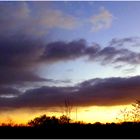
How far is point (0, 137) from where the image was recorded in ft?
49.8

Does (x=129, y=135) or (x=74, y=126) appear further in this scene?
(x=74, y=126)

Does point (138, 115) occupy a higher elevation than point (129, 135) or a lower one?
higher

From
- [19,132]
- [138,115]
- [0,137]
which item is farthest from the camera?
[138,115]

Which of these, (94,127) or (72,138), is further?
(94,127)

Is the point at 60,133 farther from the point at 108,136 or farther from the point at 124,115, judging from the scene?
the point at 124,115

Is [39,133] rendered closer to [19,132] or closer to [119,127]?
[19,132]

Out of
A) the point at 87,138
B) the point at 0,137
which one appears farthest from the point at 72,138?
the point at 0,137

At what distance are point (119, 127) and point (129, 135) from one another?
4.64 ft

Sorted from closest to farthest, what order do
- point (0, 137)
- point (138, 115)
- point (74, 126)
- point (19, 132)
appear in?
point (0, 137)
point (19, 132)
point (74, 126)
point (138, 115)

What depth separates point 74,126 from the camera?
679 inches

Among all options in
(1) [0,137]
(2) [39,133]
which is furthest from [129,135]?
(1) [0,137]

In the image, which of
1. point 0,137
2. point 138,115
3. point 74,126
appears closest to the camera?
point 0,137

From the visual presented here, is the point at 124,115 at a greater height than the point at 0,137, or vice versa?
the point at 124,115

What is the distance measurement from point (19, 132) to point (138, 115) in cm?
1005
